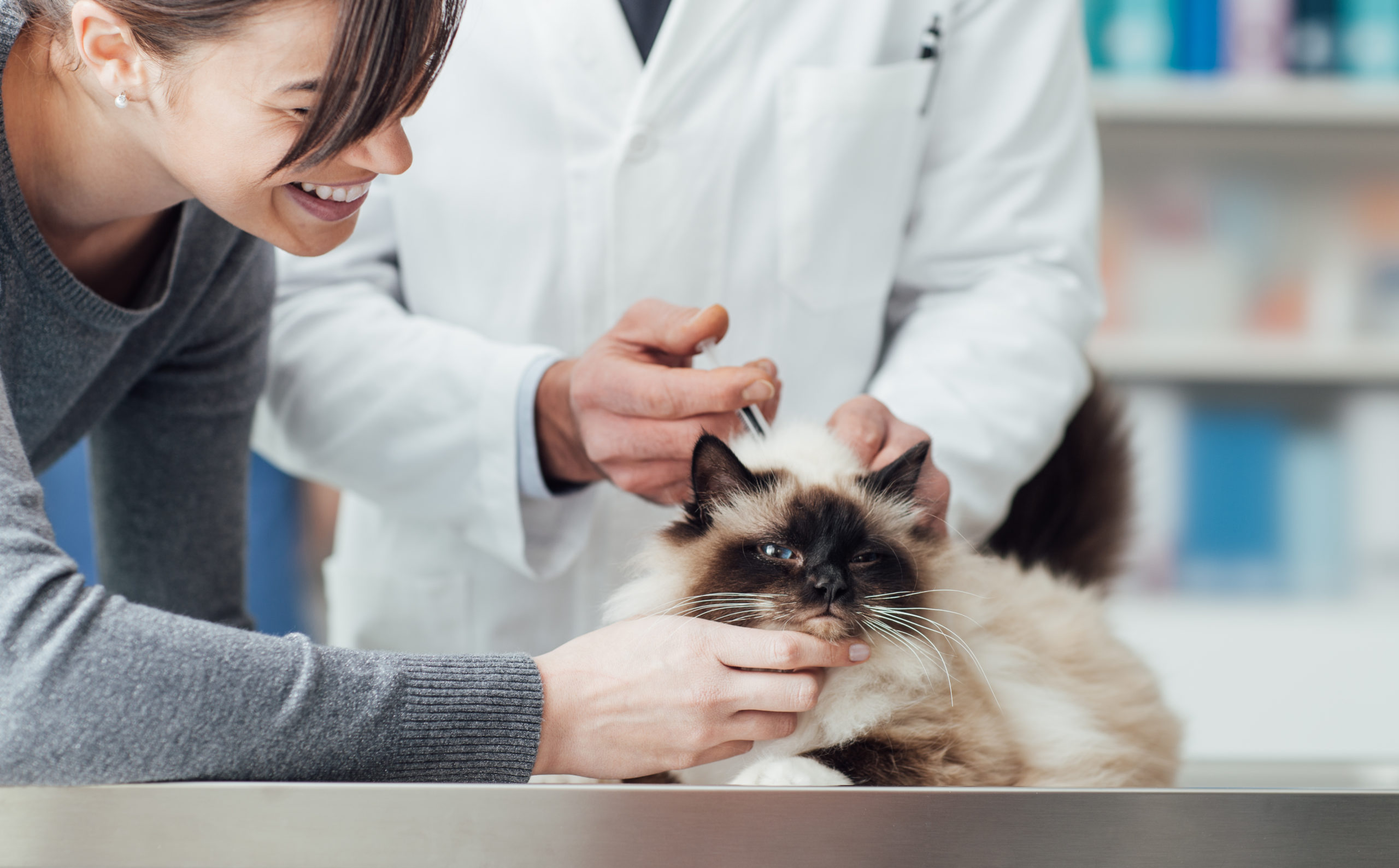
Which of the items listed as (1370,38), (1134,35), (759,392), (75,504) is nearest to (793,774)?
(759,392)

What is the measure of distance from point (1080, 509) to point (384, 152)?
83 cm

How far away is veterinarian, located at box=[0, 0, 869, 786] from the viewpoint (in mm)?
582

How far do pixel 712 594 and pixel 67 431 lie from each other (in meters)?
0.69

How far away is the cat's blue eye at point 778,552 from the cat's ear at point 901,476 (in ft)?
0.30

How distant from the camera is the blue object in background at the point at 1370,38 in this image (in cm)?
217

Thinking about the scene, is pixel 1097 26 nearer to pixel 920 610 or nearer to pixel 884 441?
pixel 884 441

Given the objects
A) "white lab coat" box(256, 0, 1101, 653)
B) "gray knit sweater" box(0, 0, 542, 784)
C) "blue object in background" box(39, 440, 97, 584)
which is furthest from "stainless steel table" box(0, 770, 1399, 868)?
"blue object in background" box(39, 440, 97, 584)

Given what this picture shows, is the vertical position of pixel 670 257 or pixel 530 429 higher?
pixel 670 257

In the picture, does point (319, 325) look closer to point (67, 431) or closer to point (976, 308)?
point (67, 431)

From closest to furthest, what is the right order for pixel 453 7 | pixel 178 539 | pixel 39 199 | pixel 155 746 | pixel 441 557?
pixel 155 746, pixel 453 7, pixel 39 199, pixel 178 539, pixel 441 557

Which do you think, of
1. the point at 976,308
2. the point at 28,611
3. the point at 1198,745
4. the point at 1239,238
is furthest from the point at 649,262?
the point at 1198,745

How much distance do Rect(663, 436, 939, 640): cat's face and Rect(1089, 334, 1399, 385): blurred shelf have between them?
1.63 metres

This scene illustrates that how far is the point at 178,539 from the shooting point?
114 centimetres

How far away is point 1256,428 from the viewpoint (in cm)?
242
